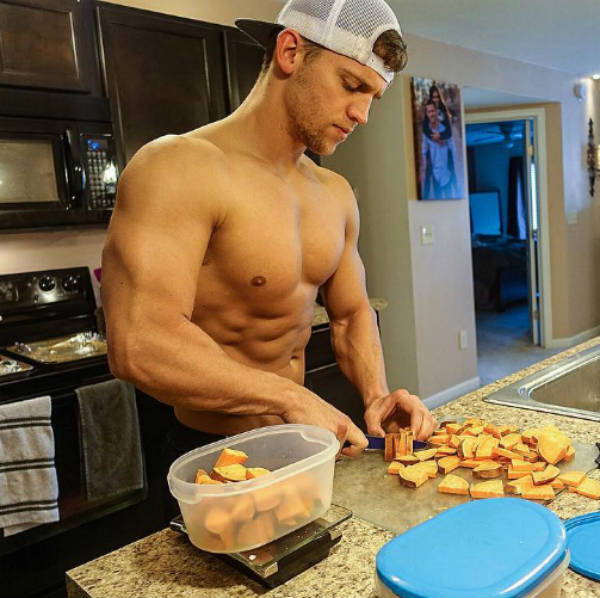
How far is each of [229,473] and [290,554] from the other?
→ 129mm

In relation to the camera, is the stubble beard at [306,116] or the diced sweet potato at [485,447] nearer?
the diced sweet potato at [485,447]

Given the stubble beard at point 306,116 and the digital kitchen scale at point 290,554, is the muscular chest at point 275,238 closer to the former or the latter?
the stubble beard at point 306,116

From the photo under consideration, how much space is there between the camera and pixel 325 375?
2791 mm

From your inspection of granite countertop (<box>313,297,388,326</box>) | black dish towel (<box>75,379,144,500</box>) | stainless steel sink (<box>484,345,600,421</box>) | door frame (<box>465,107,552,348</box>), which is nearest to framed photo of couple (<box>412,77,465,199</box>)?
granite countertop (<box>313,297,388,326</box>)

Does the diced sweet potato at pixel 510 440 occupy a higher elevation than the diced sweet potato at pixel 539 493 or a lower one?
higher

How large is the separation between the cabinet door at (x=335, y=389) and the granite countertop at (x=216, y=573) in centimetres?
181

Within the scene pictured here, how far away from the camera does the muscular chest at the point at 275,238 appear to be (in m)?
1.18

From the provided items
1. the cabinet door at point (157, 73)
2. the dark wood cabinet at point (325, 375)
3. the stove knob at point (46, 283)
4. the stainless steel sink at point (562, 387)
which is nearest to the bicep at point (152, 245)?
the stainless steel sink at point (562, 387)

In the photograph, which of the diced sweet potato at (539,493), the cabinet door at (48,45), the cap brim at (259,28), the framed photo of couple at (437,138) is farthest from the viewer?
the framed photo of couple at (437,138)

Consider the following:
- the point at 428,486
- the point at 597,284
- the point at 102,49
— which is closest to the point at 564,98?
the point at 597,284

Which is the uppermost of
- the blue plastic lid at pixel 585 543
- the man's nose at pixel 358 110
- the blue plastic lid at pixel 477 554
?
the man's nose at pixel 358 110

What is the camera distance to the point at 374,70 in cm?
115

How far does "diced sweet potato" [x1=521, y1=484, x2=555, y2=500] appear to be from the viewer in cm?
87

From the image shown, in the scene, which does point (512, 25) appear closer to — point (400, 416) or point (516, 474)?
point (400, 416)
